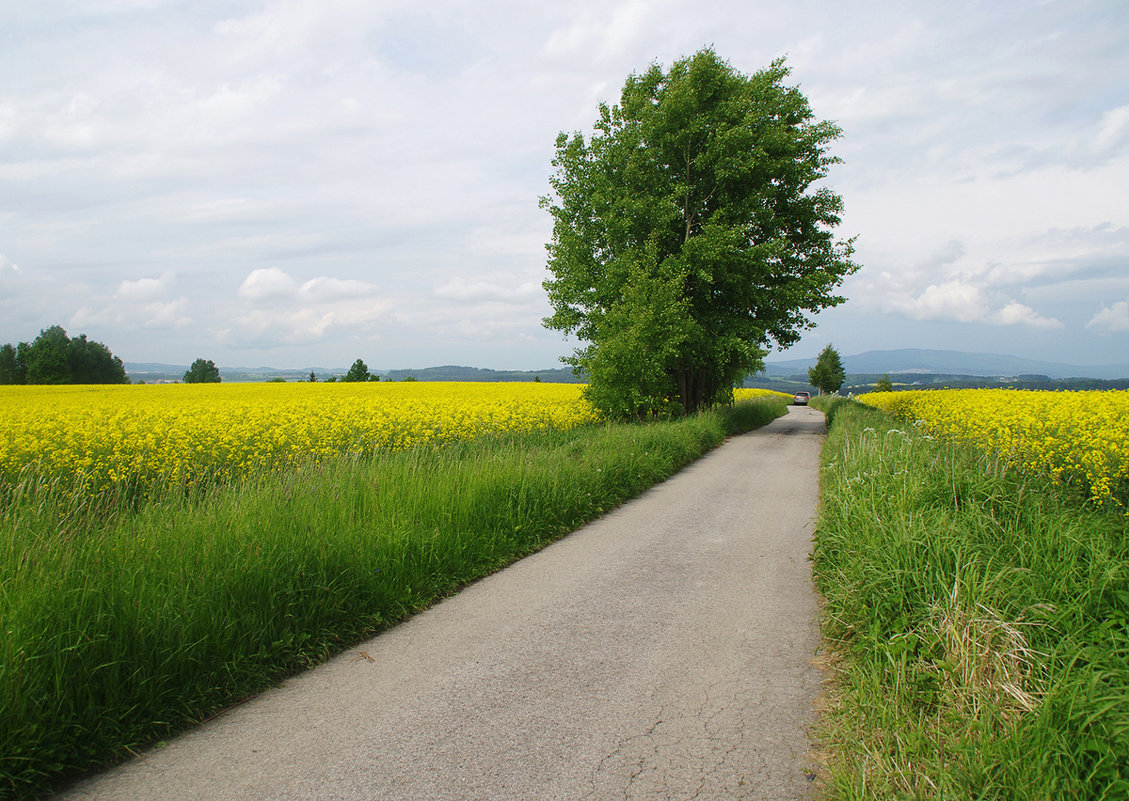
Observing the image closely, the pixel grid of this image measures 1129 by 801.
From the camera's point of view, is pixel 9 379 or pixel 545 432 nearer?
pixel 545 432

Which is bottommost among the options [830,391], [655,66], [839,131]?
[830,391]

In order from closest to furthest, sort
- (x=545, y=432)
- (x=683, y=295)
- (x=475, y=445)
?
1. (x=475, y=445)
2. (x=545, y=432)
3. (x=683, y=295)

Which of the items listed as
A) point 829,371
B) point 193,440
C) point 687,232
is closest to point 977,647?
point 193,440

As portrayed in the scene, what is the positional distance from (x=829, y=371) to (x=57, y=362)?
91.6 m

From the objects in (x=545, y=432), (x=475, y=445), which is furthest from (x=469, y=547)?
(x=545, y=432)

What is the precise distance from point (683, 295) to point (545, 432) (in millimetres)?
9530

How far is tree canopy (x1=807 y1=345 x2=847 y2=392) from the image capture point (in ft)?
280

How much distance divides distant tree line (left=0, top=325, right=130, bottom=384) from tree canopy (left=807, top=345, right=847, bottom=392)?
89122 millimetres

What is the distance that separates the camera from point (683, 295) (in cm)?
2244

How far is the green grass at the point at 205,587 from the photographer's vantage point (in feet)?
10.4

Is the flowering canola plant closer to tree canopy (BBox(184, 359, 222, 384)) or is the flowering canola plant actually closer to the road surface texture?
the road surface texture

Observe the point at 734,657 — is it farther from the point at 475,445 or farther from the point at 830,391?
the point at 830,391

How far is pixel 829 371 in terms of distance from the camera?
85.5 metres

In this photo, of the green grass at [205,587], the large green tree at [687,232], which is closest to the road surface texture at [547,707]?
the green grass at [205,587]
